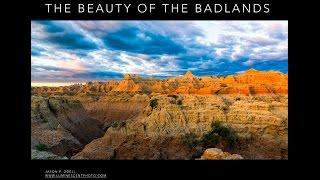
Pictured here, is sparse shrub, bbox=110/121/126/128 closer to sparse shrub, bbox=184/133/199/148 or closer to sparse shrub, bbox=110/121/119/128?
sparse shrub, bbox=110/121/119/128

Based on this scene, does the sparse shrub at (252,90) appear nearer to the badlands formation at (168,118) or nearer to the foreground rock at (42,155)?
the badlands formation at (168,118)

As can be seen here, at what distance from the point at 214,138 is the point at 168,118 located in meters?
2.15

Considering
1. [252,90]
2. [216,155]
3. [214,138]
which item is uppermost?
[252,90]

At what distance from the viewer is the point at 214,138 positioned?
722 inches

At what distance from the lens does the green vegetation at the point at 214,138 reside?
1767 centimetres

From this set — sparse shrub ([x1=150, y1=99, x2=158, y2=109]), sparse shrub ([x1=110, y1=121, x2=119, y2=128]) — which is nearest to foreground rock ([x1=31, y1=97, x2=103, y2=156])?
sparse shrub ([x1=110, y1=121, x2=119, y2=128])

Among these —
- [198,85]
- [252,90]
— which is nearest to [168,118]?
[198,85]

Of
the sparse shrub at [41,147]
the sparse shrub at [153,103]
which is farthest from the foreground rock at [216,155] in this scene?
the sparse shrub at [41,147]

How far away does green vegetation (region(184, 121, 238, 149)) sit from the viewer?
58.0 ft

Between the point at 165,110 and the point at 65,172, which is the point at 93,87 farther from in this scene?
the point at 65,172

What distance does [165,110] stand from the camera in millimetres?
19625

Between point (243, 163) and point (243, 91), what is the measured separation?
297 inches

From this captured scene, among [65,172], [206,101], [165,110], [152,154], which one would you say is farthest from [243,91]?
[65,172]

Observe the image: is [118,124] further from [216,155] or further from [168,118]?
[216,155]
